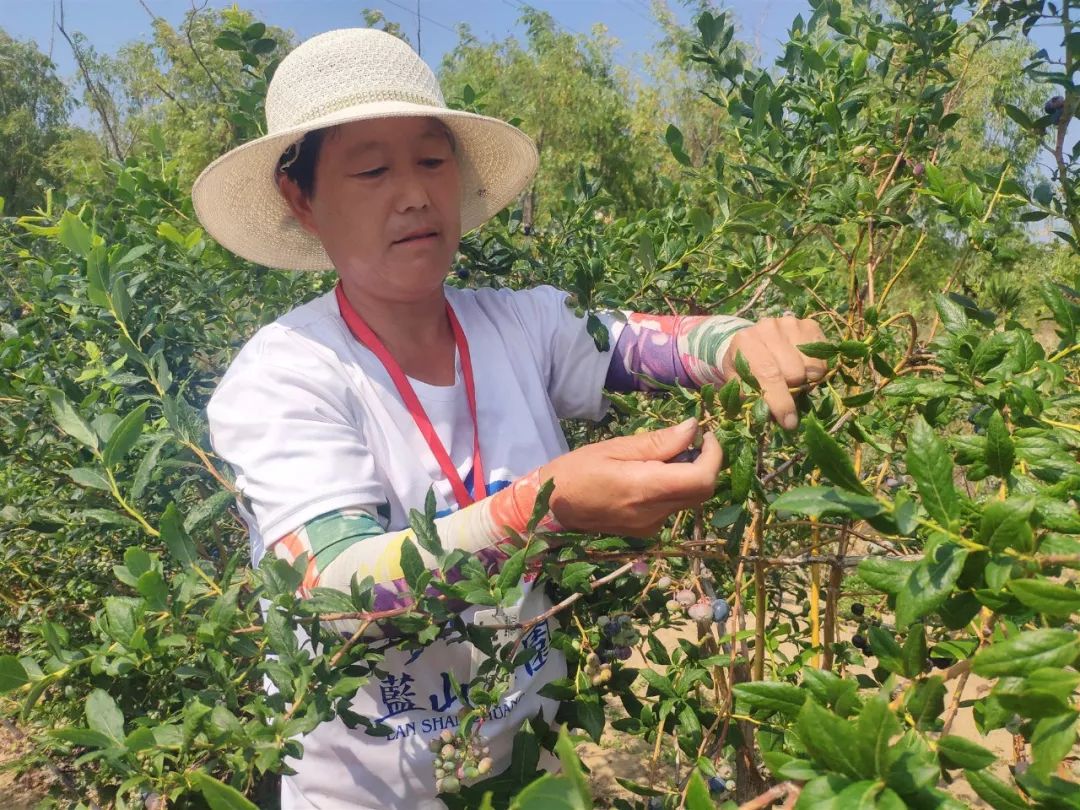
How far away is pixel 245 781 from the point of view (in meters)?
0.81

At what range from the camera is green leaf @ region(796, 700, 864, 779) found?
0.45 metres

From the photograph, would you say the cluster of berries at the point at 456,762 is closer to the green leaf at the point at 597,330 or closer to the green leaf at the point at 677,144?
the green leaf at the point at 597,330

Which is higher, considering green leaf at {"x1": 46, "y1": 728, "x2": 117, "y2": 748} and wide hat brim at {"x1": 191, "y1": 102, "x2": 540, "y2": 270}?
wide hat brim at {"x1": 191, "y1": 102, "x2": 540, "y2": 270}

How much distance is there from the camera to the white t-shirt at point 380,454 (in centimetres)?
105

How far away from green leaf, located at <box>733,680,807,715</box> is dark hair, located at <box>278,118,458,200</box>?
1.05 metres

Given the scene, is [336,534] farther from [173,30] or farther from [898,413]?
[173,30]

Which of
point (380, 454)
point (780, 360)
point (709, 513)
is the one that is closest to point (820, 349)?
point (780, 360)

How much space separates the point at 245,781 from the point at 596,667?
18.1 inches

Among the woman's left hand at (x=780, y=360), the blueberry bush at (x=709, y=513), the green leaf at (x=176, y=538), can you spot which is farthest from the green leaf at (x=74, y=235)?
the woman's left hand at (x=780, y=360)

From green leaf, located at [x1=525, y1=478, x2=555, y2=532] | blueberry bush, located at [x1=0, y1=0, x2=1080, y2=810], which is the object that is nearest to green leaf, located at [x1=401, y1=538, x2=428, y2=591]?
blueberry bush, located at [x1=0, y1=0, x2=1080, y2=810]

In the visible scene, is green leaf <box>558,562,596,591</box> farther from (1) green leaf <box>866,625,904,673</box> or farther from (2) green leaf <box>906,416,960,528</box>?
(2) green leaf <box>906,416,960,528</box>

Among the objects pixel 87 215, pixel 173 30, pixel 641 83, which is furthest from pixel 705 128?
pixel 87 215

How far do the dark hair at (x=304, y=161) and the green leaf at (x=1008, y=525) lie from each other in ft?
3.66

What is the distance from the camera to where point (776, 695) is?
1.89 feet
